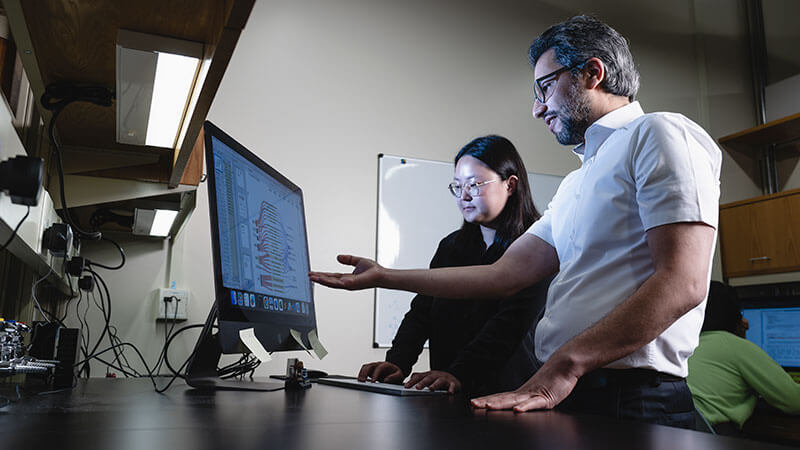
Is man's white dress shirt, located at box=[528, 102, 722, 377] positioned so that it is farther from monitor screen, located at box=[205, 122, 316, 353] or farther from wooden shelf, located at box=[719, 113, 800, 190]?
wooden shelf, located at box=[719, 113, 800, 190]

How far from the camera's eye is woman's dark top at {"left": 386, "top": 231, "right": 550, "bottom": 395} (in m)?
1.43

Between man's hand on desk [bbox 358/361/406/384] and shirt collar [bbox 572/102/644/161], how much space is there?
69 centimetres

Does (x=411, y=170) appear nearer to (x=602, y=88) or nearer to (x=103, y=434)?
(x=602, y=88)

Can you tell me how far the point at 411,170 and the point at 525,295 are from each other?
185 centimetres

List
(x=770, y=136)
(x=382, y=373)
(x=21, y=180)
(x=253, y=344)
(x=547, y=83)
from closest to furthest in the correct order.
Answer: (x=21, y=180) < (x=253, y=344) < (x=547, y=83) < (x=382, y=373) < (x=770, y=136)

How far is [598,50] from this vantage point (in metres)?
1.25

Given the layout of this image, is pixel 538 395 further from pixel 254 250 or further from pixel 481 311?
pixel 481 311

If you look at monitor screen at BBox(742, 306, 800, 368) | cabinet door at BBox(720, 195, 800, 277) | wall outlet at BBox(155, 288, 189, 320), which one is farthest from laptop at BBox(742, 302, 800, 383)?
wall outlet at BBox(155, 288, 189, 320)

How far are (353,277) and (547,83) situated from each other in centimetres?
61

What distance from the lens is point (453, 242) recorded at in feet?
6.30

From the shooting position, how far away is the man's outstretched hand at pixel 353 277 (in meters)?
1.20

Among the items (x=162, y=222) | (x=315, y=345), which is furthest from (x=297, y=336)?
(x=162, y=222)

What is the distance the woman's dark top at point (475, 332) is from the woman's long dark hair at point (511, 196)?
0.06 metres

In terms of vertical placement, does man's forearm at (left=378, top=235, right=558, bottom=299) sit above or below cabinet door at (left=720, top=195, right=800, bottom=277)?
below
